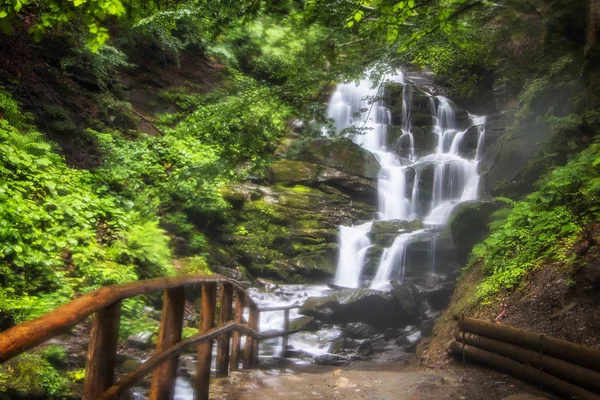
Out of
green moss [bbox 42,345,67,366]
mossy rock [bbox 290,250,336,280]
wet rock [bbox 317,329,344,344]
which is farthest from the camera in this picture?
mossy rock [bbox 290,250,336,280]

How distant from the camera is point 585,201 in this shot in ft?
21.4

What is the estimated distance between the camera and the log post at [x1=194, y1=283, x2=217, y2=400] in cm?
419

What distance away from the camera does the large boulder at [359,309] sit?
12203 millimetres

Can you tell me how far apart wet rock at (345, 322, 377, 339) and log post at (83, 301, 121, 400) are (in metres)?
9.79

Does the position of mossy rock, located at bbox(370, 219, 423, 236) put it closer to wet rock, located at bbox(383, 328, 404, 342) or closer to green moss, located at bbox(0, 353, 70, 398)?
wet rock, located at bbox(383, 328, 404, 342)

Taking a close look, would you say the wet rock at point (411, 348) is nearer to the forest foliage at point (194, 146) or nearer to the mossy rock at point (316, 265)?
the forest foliage at point (194, 146)

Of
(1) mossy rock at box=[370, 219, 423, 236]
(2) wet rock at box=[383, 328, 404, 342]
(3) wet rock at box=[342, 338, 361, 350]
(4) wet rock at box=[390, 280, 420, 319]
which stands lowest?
(3) wet rock at box=[342, 338, 361, 350]

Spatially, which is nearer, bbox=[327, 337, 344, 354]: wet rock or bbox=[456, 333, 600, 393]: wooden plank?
bbox=[456, 333, 600, 393]: wooden plank

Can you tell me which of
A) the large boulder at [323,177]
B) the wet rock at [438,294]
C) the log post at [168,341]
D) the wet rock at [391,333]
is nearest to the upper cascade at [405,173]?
the large boulder at [323,177]

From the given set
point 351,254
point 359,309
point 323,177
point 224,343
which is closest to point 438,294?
point 359,309

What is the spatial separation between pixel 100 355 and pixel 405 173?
19.7m

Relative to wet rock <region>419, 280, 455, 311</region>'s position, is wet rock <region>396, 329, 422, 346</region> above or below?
below

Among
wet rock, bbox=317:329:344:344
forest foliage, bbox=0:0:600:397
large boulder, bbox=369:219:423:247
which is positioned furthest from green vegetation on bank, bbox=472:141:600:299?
large boulder, bbox=369:219:423:247

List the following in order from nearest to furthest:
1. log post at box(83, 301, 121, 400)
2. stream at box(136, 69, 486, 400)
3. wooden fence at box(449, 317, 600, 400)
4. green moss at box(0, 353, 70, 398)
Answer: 1. log post at box(83, 301, 121, 400)
2. green moss at box(0, 353, 70, 398)
3. wooden fence at box(449, 317, 600, 400)
4. stream at box(136, 69, 486, 400)
